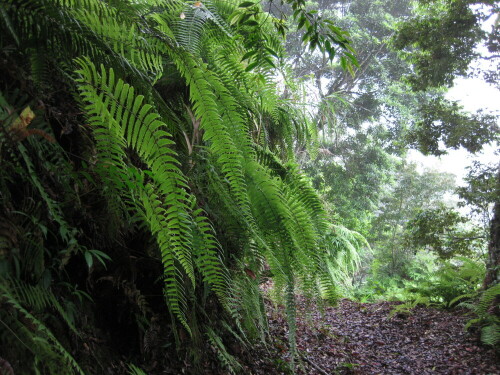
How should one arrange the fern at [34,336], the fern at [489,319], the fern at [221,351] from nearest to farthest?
the fern at [34,336] < the fern at [221,351] < the fern at [489,319]

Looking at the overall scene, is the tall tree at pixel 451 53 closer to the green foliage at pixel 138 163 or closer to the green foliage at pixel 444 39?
the green foliage at pixel 444 39

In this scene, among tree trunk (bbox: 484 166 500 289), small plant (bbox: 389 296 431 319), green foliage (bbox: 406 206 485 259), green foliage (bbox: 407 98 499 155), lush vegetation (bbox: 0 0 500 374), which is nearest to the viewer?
lush vegetation (bbox: 0 0 500 374)

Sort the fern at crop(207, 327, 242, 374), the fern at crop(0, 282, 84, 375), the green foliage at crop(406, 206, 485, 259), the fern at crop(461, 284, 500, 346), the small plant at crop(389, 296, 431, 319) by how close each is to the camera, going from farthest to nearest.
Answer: the green foliage at crop(406, 206, 485, 259) → the small plant at crop(389, 296, 431, 319) → the fern at crop(461, 284, 500, 346) → the fern at crop(207, 327, 242, 374) → the fern at crop(0, 282, 84, 375)

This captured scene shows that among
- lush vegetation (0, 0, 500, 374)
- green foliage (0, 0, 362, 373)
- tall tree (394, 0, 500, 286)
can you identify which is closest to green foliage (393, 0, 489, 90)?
tall tree (394, 0, 500, 286)

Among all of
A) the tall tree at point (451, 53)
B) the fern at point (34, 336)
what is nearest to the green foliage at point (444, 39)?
the tall tree at point (451, 53)

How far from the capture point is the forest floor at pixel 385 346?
8.79 feet

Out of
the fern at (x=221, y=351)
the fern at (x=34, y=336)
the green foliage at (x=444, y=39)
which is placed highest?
the green foliage at (x=444, y=39)

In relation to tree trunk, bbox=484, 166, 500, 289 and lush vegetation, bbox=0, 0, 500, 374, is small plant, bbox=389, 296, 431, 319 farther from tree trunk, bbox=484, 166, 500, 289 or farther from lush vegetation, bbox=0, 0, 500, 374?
lush vegetation, bbox=0, 0, 500, 374

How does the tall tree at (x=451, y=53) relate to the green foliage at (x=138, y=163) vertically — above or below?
above

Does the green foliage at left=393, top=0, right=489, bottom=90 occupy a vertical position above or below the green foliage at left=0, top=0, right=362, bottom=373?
above

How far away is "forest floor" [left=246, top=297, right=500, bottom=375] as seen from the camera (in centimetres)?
268

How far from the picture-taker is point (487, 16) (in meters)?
4.91

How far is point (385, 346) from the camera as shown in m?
3.58

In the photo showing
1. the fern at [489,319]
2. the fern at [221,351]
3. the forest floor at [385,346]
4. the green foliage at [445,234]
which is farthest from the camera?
the green foliage at [445,234]
